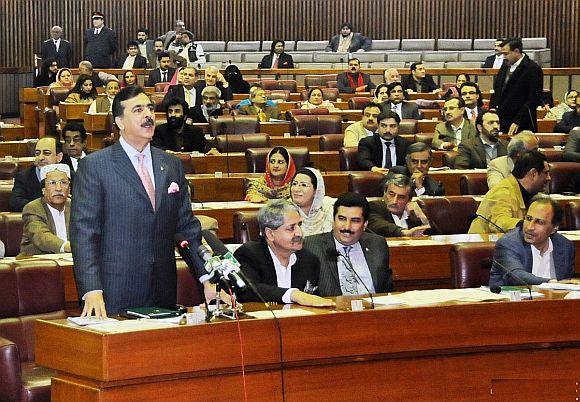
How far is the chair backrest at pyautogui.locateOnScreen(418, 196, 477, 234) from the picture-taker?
21.5 ft

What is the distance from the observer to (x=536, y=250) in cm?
504

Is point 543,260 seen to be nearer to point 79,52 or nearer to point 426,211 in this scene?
point 426,211

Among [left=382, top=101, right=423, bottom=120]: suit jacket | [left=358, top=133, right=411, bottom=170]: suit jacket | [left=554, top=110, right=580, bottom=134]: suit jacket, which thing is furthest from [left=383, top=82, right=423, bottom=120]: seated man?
[left=358, top=133, right=411, bottom=170]: suit jacket

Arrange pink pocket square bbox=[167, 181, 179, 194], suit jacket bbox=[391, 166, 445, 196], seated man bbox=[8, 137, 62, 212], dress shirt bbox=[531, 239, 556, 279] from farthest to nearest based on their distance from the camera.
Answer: suit jacket bbox=[391, 166, 445, 196]
seated man bbox=[8, 137, 62, 212]
dress shirt bbox=[531, 239, 556, 279]
pink pocket square bbox=[167, 181, 179, 194]

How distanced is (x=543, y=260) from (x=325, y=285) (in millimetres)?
955

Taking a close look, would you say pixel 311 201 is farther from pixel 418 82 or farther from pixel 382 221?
pixel 418 82

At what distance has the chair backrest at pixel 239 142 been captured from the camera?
970 centimetres

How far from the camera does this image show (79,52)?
20750mm

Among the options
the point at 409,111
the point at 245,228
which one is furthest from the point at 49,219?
the point at 409,111

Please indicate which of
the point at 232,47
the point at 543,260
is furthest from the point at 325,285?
the point at 232,47

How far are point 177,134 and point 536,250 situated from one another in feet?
17.0

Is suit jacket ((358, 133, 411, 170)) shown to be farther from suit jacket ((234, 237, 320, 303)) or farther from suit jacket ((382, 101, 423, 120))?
suit jacket ((234, 237, 320, 303))

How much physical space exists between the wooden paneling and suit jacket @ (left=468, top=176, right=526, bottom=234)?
14071mm

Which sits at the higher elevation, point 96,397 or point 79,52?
point 79,52
